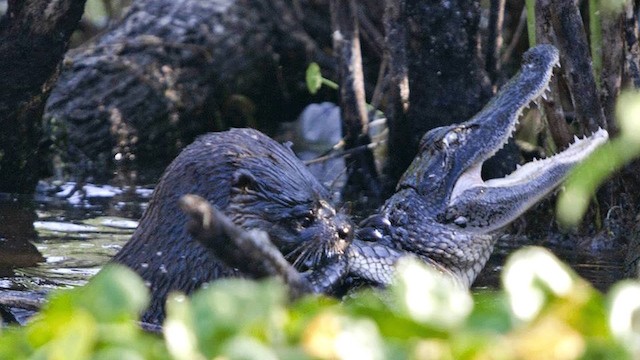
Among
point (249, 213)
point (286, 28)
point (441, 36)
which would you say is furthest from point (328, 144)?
point (249, 213)

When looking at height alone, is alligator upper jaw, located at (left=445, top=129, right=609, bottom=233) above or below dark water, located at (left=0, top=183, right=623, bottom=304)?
above

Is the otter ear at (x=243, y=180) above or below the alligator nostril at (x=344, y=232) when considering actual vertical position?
above

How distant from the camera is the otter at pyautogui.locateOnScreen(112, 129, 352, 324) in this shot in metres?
3.67

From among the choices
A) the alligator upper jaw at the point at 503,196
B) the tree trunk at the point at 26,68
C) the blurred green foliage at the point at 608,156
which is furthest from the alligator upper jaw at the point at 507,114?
the blurred green foliage at the point at 608,156

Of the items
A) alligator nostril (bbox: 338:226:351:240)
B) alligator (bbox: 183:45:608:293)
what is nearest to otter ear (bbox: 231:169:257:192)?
alligator nostril (bbox: 338:226:351:240)

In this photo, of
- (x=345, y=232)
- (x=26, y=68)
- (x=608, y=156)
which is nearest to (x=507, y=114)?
(x=345, y=232)

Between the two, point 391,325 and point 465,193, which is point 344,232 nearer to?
point 465,193

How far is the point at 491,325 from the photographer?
1.84 m

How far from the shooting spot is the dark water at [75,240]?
5.26m

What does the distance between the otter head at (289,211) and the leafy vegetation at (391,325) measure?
6.02 ft

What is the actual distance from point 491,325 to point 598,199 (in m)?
4.32

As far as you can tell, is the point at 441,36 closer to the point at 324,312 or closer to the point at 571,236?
the point at 571,236

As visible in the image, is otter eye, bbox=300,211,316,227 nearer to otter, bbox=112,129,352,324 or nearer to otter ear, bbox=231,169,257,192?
otter, bbox=112,129,352,324

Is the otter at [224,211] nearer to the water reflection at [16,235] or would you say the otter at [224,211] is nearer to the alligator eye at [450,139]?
the alligator eye at [450,139]
